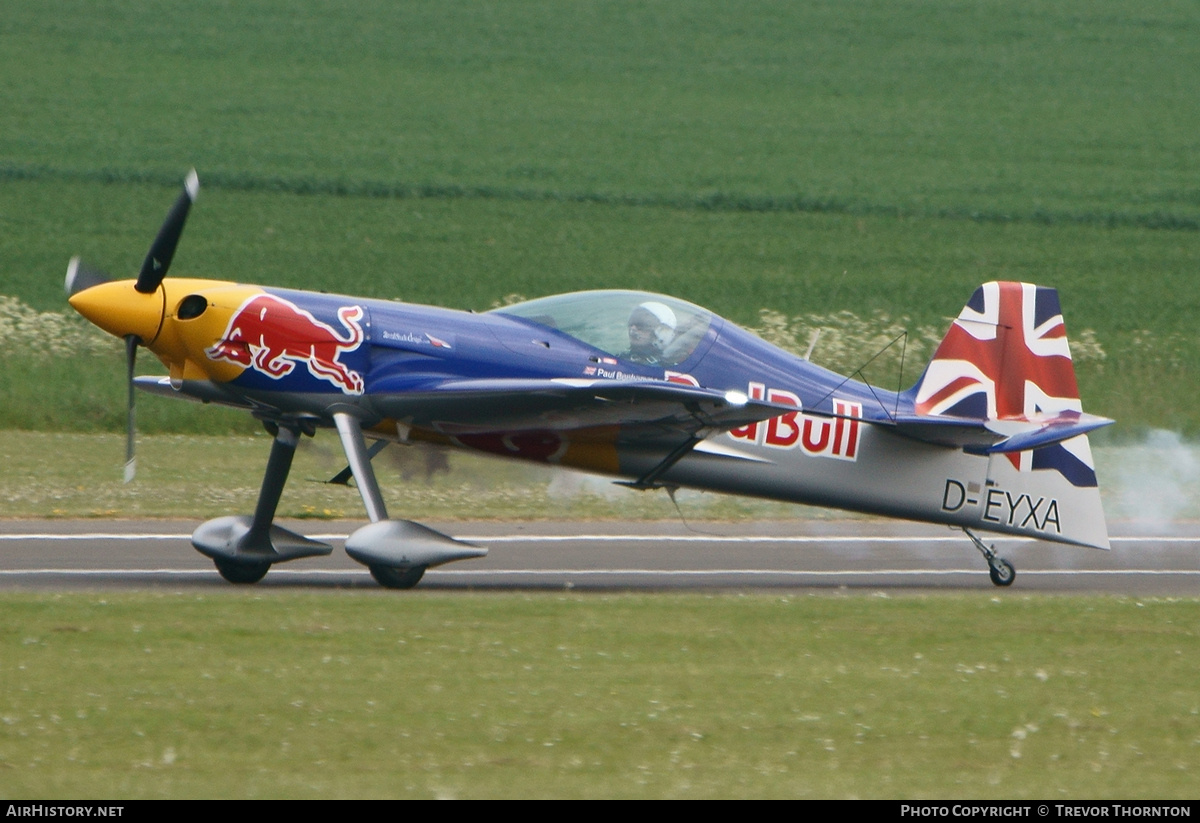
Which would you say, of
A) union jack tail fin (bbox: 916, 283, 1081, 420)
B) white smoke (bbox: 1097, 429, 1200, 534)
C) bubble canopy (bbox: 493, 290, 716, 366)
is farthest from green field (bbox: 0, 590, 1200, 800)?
white smoke (bbox: 1097, 429, 1200, 534)

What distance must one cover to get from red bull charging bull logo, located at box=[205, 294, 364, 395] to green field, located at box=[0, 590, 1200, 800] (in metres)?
1.61

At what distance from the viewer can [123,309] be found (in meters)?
10.9

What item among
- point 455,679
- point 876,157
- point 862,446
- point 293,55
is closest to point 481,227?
point 876,157

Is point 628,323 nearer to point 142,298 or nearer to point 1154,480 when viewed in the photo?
point 142,298

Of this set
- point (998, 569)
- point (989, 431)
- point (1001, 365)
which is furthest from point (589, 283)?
point (989, 431)

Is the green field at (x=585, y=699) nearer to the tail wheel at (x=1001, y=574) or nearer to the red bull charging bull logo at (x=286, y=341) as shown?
the red bull charging bull logo at (x=286, y=341)

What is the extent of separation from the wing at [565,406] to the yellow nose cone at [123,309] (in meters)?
1.62

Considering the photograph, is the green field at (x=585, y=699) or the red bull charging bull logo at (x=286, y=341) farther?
the red bull charging bull logo at (x=286, y=341)

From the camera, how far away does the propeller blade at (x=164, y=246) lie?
10.8 m

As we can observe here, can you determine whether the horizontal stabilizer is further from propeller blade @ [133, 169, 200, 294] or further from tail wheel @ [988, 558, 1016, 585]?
propeller blade @ [133, 169, 200, 294]

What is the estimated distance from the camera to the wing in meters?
10.8

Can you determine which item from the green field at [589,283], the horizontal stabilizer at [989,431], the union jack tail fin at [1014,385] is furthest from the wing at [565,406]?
the union jack tail fin at [1014,385]

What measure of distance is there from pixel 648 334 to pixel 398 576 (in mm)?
2544
